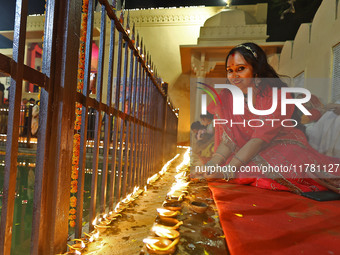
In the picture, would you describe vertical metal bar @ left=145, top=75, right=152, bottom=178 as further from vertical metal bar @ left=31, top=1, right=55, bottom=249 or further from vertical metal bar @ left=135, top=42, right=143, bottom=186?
vertical metal bar @ left=31, top=1, right=55, bottom=249

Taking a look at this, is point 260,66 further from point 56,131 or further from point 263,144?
point 56,131

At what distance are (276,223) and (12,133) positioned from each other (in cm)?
143

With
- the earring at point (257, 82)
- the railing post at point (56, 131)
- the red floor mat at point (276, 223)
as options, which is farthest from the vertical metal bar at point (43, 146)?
the earring at point (257, 82)


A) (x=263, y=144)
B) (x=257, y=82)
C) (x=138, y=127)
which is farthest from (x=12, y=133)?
(x=257, y=82)

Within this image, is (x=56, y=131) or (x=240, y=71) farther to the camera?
(x=240, y=71)

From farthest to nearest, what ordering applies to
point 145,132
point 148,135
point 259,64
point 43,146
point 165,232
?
point 148,135
point 145,132
point 259,64
point 165,232
point 43,146

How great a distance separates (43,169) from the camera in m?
1.04

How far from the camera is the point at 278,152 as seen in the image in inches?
91.6

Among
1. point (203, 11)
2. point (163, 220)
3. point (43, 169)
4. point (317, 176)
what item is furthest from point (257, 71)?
point (203, 11)

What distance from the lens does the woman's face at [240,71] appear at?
2.49 m

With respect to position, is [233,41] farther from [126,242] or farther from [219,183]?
[126,242]

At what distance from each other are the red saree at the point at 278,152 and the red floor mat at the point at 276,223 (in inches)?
10.4

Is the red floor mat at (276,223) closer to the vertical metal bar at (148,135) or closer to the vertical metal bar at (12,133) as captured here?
the vertical metal bar at (12,133)

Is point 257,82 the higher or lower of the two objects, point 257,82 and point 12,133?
the higher
